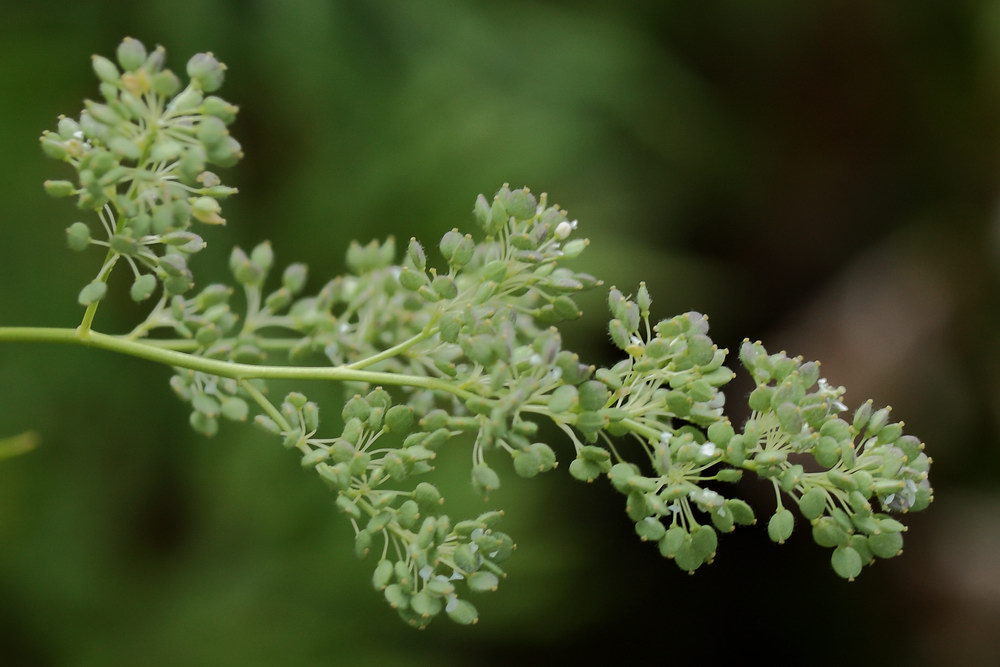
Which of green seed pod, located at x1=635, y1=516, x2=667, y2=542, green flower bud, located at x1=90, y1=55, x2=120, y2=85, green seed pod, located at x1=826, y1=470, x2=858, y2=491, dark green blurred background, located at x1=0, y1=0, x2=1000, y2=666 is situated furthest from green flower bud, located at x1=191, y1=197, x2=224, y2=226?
dark green blurred background, located at x1=0, y1=0, x2=1000, y2=666

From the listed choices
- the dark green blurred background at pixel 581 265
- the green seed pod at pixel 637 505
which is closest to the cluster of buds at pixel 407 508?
the green seed pod at pixel 637 505

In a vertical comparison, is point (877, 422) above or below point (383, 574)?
above

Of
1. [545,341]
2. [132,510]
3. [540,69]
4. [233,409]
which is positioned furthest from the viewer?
[540,69]

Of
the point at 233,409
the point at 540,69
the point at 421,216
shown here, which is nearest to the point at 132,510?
the point at 421,216

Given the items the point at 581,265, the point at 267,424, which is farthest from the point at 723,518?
the point at 581,265

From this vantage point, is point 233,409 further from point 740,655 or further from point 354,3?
point 740,655

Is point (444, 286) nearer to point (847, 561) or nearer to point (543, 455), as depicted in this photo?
point (543, 455)
